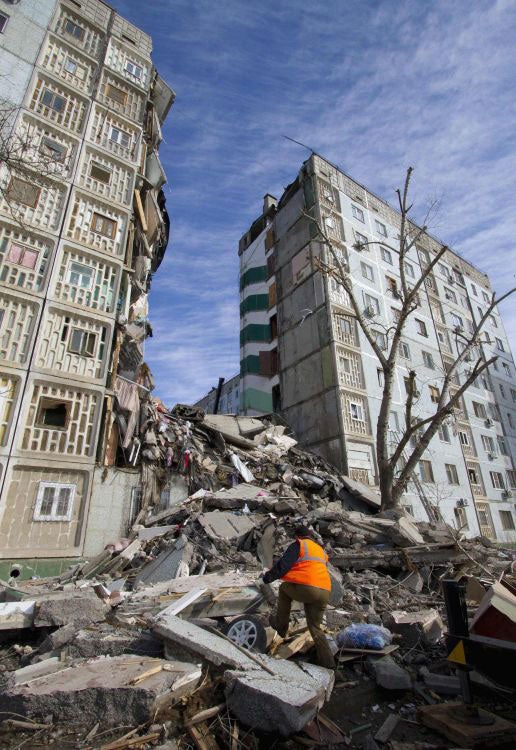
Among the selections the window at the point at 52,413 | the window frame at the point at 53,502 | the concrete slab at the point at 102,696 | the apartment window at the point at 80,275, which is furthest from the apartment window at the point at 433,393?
the concrete slab at the point at 102,696

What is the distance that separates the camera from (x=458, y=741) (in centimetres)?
325

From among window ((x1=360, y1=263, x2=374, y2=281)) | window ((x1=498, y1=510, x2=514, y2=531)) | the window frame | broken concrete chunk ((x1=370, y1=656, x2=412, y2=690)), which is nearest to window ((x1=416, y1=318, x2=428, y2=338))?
window ((x1=360, y1=263, x2=374, y2=281))

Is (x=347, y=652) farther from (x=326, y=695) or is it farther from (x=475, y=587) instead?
(x=475, y=587)

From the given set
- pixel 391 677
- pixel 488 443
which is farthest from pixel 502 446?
pixel 391 677

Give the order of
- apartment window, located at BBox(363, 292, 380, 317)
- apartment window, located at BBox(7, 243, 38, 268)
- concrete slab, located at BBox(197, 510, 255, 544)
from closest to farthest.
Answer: concrete slab, located at BBox(197, 510, 255, 544) → apartment window, located at BBox(7, 243, 38, 268) → apartment window, located at BBox(363, 292, 380, 317)

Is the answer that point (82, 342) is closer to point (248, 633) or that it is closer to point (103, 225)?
point (103, 225)

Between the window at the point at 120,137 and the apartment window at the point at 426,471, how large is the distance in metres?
22.3

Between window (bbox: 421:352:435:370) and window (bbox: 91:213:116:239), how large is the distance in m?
21.3

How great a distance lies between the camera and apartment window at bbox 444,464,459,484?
24.0m

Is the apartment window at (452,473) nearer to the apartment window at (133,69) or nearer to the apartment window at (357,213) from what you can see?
the apartment window at (357,213)

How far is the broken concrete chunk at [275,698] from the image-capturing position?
318 cm

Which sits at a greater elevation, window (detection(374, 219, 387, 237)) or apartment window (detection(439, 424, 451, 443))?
window (detection(374, 219, 387, 237))

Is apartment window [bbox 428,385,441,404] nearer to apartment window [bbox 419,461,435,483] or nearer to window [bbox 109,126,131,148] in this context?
apartment window [bbox 419,461,435,483]

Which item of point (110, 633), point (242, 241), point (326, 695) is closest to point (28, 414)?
point (110, 633)
